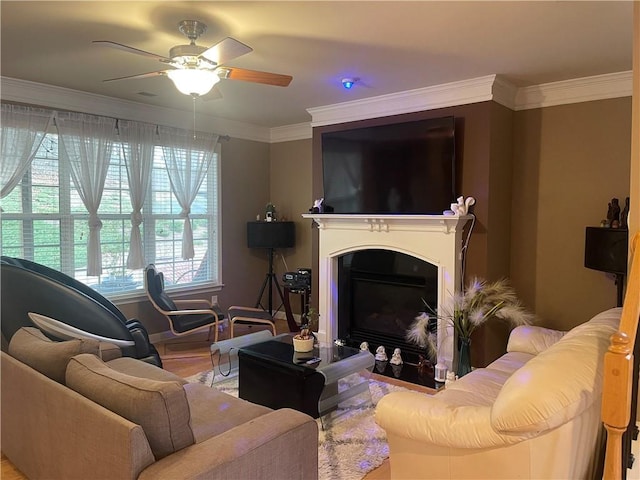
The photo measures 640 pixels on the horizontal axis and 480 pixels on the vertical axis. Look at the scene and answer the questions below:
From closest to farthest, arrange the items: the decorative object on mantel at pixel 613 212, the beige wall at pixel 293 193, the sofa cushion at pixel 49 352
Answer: the sofa cushion at pixel 49 352, the decorative object on mantel at pixel 613 212, the beige wall at pixel 293 193

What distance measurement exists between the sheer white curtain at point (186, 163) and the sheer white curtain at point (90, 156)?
25.9 inches

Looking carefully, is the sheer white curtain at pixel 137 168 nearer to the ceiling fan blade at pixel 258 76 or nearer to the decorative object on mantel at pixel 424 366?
the ceiling fan blade at pixel 258 76

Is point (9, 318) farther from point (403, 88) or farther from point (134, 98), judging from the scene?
point (403, 88)

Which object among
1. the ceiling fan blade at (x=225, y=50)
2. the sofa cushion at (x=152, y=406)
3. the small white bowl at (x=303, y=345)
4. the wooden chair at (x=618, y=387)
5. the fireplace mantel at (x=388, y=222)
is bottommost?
the small white bowl at (x=303, y=345)

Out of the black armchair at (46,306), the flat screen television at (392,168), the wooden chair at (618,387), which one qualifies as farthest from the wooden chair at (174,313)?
the wooden chair at (618,387)

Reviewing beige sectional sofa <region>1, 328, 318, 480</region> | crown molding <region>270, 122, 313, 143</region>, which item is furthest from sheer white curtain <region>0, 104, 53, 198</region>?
crown molding <region>270, 122, 313, 143</region>

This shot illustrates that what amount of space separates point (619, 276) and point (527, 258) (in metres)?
0.83

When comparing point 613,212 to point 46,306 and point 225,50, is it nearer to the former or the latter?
point 225,50

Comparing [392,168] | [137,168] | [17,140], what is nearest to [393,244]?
[392,168]

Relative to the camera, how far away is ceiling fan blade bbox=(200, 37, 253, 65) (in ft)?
8.37

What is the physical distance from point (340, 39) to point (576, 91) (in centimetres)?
225

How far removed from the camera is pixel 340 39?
10.0 ft

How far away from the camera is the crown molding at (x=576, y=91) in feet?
12.5

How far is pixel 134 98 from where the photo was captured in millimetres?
4793
